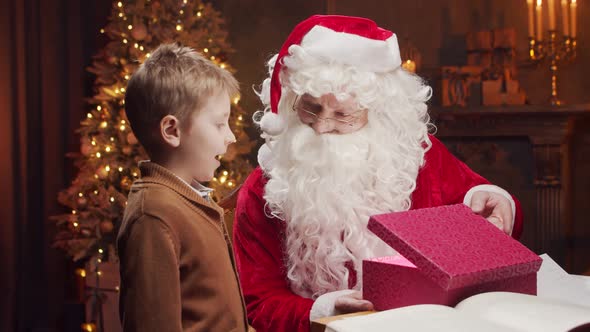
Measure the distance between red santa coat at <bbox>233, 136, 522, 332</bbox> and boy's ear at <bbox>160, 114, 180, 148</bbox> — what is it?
25.6 inches

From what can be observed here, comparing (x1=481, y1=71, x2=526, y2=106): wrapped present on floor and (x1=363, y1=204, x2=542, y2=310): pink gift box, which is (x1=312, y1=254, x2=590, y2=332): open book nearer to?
(x1=363, y1=204, x2=542, y2=310): pink gift box

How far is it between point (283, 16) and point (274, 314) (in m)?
4.42

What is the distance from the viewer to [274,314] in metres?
1.98

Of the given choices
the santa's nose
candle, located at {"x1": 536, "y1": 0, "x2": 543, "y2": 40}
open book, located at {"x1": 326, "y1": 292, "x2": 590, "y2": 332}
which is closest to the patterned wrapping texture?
open book, located at {"x1": 326, "y1": 292, "x2": 590, "y2": 332}

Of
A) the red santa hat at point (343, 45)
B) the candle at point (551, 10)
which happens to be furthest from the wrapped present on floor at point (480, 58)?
the red santa hat at point (343, 45)

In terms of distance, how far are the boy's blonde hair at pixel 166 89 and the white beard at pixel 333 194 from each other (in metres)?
0.69

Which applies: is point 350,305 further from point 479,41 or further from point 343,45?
point 479,41

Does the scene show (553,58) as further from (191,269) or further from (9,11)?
(191,269)

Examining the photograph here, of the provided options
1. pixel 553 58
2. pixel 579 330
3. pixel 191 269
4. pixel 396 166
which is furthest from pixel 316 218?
pixel 553 58

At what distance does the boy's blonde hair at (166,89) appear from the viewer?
1.51 metres

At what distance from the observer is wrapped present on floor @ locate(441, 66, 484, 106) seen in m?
5.12

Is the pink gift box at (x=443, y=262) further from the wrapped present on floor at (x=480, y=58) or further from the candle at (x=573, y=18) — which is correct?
the wrapped present on floor at (x=480, y=58)

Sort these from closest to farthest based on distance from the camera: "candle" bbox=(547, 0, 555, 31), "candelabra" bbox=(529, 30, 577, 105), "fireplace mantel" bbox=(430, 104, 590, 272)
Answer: "candle" bbox=(547, 0, 555, 31)
"candelabra" bbox=(529, 30, 577, 105)
"fireplace mantel" bbox=(430, 104, 590, 272)

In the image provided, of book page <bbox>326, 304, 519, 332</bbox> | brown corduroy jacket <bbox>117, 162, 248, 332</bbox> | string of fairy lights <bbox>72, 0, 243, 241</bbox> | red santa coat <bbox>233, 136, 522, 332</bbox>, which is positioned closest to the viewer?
book page <bbox>326, 304, 519, 332</bbox>
